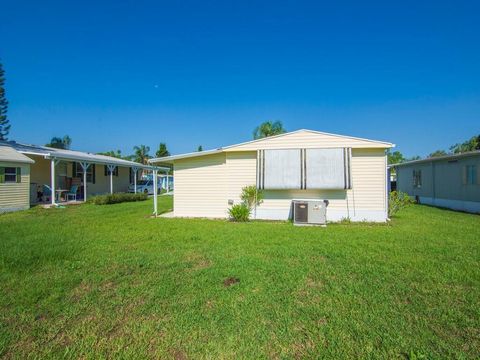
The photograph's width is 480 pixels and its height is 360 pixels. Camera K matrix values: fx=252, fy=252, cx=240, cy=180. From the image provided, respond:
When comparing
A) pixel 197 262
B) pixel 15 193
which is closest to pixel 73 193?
pixel 15 193

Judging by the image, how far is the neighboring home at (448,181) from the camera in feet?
39.5

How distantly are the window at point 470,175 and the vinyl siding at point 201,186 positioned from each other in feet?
38.7

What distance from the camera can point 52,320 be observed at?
2906mm

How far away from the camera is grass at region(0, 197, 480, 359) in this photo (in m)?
2.47

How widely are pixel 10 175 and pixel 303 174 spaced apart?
13.5 metres

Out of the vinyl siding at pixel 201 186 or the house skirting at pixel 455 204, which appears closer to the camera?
the vinyl siding at pixel 201 186

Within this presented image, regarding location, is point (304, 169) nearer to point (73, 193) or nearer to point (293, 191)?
point (293, 191)

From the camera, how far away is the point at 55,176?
53.4 feet

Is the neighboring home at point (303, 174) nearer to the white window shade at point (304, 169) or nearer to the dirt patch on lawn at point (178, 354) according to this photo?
the white window shade at point (304, 169)

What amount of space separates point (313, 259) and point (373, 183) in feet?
18.5

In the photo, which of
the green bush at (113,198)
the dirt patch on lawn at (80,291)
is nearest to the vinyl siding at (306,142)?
the dirt patch on lawn at (80,291)

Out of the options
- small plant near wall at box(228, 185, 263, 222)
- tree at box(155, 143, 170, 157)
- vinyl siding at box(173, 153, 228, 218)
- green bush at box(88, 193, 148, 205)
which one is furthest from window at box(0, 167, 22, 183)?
tree at box(155, 143, 170, 157)

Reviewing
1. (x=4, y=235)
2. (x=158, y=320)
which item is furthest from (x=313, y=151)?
(x=4, y=235)

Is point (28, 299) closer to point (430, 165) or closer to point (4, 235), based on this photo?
point (4, 235)
